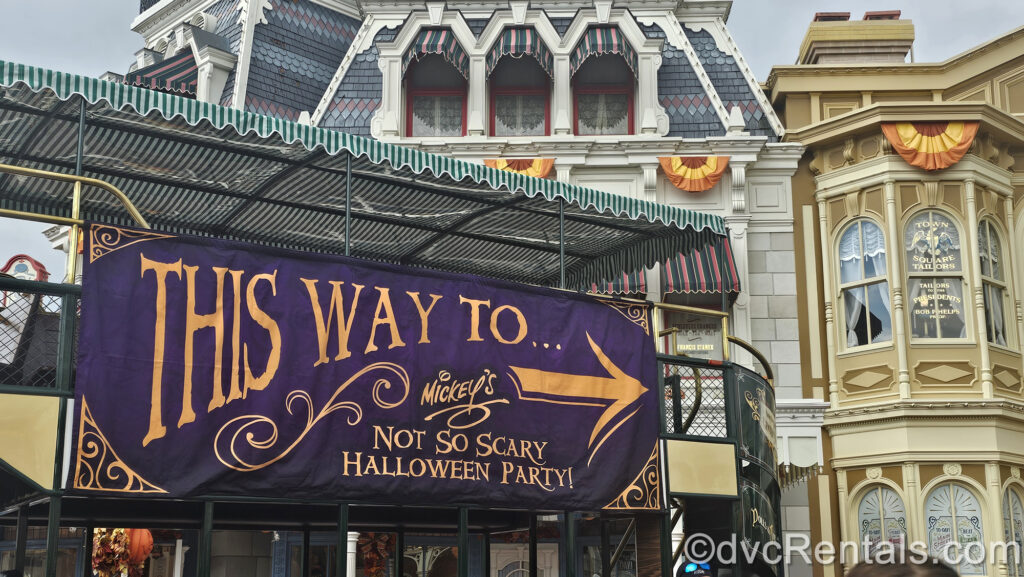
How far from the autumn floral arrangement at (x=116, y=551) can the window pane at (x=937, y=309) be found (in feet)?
44.9

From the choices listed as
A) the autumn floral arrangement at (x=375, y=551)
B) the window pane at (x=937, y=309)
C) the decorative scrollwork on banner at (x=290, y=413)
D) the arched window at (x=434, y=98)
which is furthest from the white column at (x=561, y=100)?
the decorative scrollwork on banner at (x=290, y=413)

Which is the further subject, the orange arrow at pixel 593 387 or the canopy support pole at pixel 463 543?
the orange arrow at pixel 593 387

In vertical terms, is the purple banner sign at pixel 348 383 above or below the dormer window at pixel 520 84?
below

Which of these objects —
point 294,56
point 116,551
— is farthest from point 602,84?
point 116,551

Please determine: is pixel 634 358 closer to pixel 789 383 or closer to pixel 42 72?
pixel 42 72

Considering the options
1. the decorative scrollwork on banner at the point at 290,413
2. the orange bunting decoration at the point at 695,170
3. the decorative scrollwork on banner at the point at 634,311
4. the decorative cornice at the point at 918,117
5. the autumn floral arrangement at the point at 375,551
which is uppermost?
the decorative cornice at the point at 918,117

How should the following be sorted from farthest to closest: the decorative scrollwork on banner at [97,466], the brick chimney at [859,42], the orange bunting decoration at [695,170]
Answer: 1. the brick chimney at [859,42]
2. the orange bunting decoration at [695,170]
3. the decorative scrollwork on banner at [97,466]

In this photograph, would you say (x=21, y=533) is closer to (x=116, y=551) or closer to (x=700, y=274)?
(x=116, y=551)

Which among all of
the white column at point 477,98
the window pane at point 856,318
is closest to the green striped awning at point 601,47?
the white column at point 477,98

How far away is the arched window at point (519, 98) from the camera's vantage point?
2175cm

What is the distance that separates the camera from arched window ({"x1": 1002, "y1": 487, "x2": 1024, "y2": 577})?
19.3 metres

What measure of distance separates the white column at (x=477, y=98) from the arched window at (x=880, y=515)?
9918 millimetres

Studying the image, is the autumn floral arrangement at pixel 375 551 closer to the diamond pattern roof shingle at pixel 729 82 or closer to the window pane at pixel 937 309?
the window pane at pixel 937 309

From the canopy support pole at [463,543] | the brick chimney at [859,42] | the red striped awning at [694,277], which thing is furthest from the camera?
the brick chimney at [859,42]
